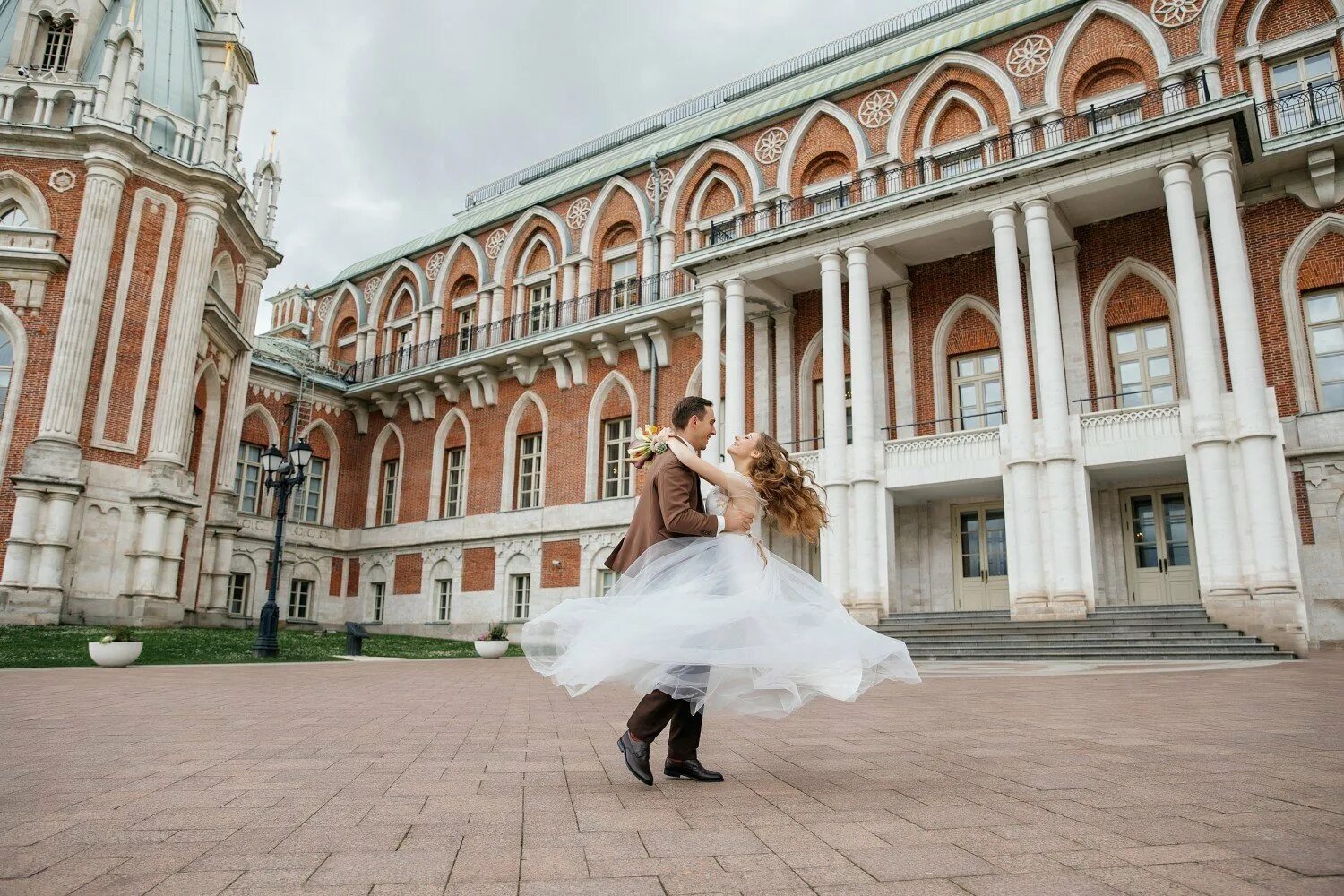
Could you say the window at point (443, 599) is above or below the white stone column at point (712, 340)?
below

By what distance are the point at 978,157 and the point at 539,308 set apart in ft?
48.5

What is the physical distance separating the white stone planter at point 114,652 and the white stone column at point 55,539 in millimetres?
9463

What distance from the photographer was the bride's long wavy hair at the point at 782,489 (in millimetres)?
4629

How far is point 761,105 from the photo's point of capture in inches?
1043

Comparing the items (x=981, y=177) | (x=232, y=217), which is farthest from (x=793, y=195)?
(x=232, y=217)

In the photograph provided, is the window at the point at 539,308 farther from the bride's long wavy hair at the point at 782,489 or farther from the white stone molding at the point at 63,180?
the bride's long wavy hair at the point at 782,489

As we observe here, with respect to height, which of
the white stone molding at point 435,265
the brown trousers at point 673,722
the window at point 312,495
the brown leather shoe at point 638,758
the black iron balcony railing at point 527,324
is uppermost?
the white stone molding at point 435,265

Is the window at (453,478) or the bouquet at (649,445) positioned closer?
the bouquet at (649,445)

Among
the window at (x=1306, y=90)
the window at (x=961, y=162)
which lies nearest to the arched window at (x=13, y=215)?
the window at (x=961, y=162)

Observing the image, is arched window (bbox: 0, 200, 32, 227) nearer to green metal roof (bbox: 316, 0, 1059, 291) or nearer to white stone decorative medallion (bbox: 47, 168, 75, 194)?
white stone decorative medallion (bbox: 47, 168, 75, 194)

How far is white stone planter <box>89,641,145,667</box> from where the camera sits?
12156 millimetres

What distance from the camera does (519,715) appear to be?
755 centimetres

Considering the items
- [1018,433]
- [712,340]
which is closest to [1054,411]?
[1018,433]

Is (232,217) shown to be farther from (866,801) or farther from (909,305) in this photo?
(866,801)
